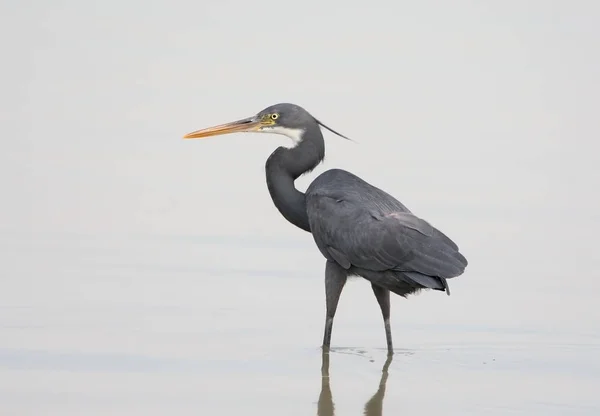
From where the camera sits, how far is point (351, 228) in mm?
9703

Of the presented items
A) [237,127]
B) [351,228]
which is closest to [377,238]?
[351,228]

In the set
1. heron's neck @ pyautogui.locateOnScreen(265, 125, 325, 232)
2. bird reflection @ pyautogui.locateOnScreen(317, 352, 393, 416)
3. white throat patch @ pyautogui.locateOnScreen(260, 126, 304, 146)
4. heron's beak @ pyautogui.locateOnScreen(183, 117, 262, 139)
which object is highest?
heron's beak @ pyautogui.locateOnScreen(183, 117, 262, 139)

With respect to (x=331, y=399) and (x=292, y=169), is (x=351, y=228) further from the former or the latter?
(x=331, y=399)

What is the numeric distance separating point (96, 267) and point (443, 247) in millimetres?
3452

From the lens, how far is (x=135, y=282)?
11.2 meters

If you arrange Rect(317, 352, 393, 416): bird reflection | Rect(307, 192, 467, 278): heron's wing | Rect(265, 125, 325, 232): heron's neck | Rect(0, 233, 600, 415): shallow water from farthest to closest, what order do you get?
1. Rect(265, 125, 325, 232): heron's neck
2. Rect(307, 192, 467, 278): heron's wing
3. Rect(0, 233, 600, 415): shallow water
4. Rect(317, 352, 393, 416): bird reflection

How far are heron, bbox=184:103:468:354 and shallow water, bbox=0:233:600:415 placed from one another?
0.43 metres

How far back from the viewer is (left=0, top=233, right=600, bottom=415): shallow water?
7965 millimetres

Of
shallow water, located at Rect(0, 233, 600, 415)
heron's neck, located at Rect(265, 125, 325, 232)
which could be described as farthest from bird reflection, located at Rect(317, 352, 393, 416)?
heron's neck, located at Rect(265, 125, 325, 232)

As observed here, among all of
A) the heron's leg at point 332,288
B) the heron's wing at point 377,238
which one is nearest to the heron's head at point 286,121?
the heron's wing at point 377,238

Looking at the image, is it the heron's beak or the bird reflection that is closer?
the bird reflection

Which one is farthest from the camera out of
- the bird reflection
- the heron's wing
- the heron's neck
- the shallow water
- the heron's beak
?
the heron's beak

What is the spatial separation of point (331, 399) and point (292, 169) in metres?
2.77

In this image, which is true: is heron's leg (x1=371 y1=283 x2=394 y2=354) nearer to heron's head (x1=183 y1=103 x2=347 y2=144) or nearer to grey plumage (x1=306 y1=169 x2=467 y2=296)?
grey plumage (x1=306 y1=169 x2=467 y2=296)
